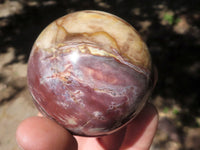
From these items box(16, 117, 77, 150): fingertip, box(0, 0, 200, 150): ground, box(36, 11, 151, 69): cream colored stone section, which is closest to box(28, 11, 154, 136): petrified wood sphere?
box(36, 11, 151, 69): cream colored stone section

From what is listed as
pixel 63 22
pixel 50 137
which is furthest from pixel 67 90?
pixel 63 22

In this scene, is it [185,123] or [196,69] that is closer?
[185,123]

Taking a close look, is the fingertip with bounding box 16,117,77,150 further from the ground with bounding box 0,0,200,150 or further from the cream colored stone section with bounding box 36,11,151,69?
the ground with bounding box 0,0,200,150

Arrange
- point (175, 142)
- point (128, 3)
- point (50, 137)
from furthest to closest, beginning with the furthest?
point (128, 3)
point (175, 142)
point (50, 137)

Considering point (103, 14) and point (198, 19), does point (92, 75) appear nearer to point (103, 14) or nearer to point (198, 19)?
point (103, 14)

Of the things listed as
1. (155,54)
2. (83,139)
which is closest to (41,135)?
(83,139)

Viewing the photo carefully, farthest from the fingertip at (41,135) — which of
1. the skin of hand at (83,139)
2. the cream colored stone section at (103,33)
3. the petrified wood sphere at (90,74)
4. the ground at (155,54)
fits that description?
the ground at (155,54)
